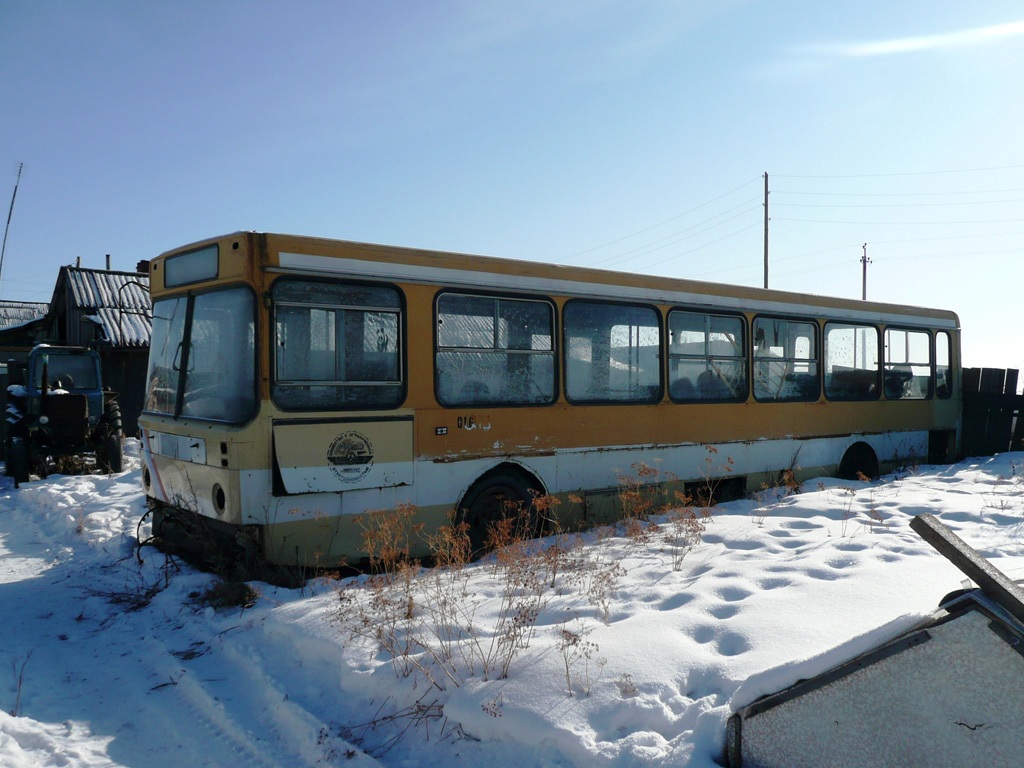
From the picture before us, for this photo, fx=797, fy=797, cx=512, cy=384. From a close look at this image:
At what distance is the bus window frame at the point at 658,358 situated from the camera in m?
7.96

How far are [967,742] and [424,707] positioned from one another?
2.49m

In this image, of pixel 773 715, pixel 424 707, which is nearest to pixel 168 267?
pixel 424 707

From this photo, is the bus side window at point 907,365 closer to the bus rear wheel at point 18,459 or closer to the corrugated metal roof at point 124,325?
the bus rear wheel at point 18,459

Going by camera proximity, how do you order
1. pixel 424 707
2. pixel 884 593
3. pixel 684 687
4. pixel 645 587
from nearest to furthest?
1. pixel 684 687
2. pixel 424 707
3. pixel 884 593
4. pixel 645 587

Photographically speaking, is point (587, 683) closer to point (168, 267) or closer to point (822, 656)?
point (822, 656)

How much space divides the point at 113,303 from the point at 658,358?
22.0 m

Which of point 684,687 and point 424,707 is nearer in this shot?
point 684,687

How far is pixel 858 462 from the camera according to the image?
37.9 feet

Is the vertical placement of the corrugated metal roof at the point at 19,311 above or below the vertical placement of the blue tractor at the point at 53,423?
above

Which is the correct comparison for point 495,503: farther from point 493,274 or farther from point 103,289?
point 103,289

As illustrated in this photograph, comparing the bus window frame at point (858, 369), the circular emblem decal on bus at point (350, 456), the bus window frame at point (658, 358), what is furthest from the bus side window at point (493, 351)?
the bus window frame at point (858, 369)

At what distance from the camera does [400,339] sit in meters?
6.82

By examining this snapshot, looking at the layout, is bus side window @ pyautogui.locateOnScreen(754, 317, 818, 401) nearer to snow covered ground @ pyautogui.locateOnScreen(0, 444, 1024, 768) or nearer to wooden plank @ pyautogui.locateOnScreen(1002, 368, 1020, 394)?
snow covered ground @ pyautogui.locateOnScreen(0, 444, 1024, 768)

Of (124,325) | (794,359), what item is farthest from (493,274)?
(124,325)
